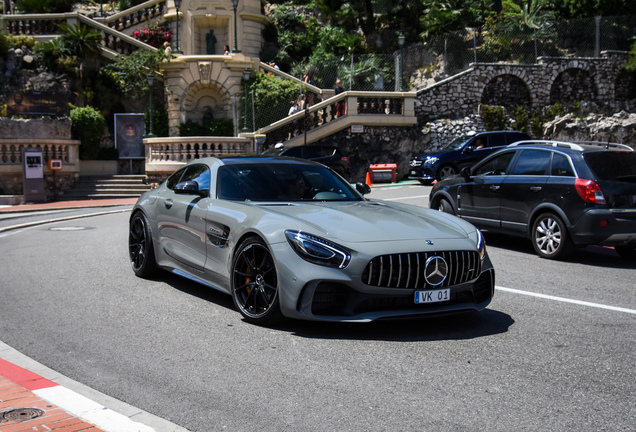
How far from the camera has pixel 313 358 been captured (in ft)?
17.9

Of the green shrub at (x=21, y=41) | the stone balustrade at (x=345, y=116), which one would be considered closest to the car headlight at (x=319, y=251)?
the stone balustrade at (x=345, y=116)

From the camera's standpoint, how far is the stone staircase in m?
28.4

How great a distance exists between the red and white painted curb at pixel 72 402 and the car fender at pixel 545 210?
7.69 metres

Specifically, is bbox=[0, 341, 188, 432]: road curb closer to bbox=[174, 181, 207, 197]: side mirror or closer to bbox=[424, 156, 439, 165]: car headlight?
bbox=[174, 181, 207, 197]: side mirror

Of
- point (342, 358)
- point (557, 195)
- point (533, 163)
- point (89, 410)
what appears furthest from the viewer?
point (533, 163)

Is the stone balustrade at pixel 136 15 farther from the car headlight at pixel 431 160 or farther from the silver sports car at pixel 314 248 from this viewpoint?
the silver sports car at pixel 314 248

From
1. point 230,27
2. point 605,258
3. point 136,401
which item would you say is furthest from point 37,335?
point 230,27

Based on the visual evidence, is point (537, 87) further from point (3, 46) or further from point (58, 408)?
point (58, 408)

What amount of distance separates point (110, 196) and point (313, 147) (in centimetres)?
847

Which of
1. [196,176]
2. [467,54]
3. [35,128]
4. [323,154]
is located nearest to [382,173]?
[323,154]

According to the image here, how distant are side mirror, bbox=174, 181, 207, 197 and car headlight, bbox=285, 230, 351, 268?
1.82 metres

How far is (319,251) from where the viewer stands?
19.3ft

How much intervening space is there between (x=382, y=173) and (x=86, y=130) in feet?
41.6

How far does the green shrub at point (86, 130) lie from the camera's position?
30.8 meters
